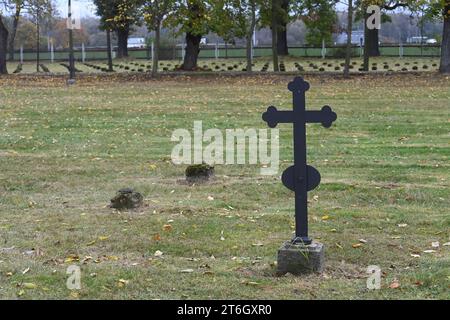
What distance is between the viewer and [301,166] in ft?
19.6

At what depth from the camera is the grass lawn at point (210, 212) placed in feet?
18.8

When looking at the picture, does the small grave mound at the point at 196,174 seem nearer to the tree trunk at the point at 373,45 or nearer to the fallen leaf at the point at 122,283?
the fallen leaf at the point at 122,283

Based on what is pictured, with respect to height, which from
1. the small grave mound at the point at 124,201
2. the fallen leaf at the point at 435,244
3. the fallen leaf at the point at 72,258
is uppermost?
the small grave mound at the point at 124,201

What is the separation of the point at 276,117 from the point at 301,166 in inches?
18.9

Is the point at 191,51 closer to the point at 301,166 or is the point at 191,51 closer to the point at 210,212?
the point at 210,212

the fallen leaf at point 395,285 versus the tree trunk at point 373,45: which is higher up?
the tree trunk at point 373,45

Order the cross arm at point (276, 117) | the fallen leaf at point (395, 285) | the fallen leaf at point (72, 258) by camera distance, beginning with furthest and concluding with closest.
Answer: the fallen leaf at point (72, 258) < the cross arm at point (276, 117) < the fallen leaf at point (395, 285)

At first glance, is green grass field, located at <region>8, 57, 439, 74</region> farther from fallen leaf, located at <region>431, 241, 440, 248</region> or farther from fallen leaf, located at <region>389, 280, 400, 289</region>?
fallen leaf, located at <region>389, 280, 400, 289</region>

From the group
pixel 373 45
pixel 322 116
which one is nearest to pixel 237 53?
pixel 373 45

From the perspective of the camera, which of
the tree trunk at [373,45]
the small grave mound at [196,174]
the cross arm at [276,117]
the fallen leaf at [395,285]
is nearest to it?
the fallen leaf at [395,285]

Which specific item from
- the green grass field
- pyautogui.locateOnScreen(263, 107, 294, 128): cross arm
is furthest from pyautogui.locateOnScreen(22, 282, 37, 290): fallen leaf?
the green grass field

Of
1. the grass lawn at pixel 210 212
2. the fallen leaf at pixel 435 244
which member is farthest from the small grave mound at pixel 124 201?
the fallen leaf at pixel 435 244

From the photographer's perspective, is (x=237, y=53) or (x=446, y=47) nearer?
(x=446, y=47)

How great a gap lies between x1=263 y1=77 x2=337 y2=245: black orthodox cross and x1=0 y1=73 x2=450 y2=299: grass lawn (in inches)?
18.8
